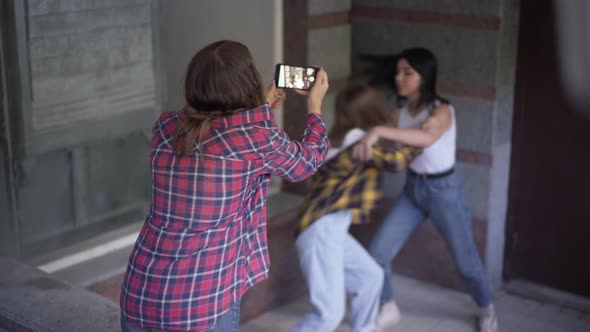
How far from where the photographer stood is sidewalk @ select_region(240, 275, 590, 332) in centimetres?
490

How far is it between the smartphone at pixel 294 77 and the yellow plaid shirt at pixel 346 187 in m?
1.20

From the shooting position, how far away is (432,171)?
453 cm

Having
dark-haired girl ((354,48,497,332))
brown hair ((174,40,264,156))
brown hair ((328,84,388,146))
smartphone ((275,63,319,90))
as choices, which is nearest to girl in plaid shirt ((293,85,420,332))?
brown hair ((328,84,388,146))

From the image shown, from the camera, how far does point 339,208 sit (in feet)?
13.5

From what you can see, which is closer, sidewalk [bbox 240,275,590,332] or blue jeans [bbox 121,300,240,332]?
blue jeans [bbox 121,300,240,332]

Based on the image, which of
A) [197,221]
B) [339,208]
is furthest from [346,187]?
[197,221]

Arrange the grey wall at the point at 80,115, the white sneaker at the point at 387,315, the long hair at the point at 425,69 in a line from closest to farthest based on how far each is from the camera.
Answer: the grey wall at the point at 80,115
the long hair at the point at 425,69
the white sneaker at the point at 387,315

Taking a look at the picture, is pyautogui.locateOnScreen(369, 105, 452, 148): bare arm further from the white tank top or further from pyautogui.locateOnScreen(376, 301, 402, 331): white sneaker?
pyautogui.locateOnScreen(376, 301, 402, 331): white sneaker

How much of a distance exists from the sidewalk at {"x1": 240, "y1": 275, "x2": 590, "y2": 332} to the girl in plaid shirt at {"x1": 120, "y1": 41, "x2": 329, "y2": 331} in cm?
238

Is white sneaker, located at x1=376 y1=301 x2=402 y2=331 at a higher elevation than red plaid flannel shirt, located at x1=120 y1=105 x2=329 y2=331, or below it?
below

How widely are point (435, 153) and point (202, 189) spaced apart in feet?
7.38

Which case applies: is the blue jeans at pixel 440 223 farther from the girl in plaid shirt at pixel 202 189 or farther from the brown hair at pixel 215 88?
the brown hair at pixel 215 88

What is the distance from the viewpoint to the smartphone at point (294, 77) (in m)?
2.97

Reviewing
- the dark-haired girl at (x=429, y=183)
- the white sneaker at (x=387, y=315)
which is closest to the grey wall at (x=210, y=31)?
the dark-haired girl at (x=429, y=183)
